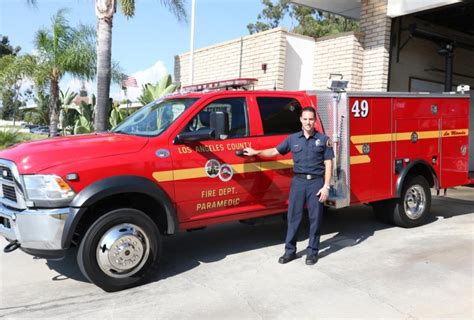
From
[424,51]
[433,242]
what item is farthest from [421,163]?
[424,51]

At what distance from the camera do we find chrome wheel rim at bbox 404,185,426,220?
738cm

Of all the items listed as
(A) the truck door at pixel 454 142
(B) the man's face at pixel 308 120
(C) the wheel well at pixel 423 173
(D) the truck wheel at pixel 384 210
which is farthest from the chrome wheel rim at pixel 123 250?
(A) the truck door at pixel 454 142

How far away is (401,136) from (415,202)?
4.08ft

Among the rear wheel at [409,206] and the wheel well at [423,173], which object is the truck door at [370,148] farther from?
the wheel well at [423,173]

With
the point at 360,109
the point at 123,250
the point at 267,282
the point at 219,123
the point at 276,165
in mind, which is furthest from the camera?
the point at 360,109

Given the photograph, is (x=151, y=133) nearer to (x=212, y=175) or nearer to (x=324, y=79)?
(x=212, y=175)

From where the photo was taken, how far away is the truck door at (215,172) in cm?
507

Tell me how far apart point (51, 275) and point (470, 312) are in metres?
4.25

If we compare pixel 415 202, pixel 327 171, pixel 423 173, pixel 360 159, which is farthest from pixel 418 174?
pixel 327 171

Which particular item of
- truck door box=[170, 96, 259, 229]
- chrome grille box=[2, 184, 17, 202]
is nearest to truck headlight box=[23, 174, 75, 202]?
chrome grille box=[2, 184, 17, 202]

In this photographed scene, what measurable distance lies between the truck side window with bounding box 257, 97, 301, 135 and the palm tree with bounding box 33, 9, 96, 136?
1069 cm

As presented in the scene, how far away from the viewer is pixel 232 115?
18.4 feet

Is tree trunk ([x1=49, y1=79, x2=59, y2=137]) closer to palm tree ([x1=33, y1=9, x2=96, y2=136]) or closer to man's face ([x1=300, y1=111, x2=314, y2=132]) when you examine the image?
palm tree ([x1=33, y1=9, x2=96, y2=136])

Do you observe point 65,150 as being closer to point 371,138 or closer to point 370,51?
point 371,138
